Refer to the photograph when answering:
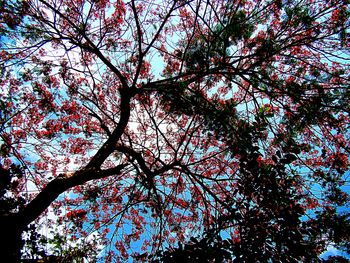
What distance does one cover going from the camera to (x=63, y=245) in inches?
171

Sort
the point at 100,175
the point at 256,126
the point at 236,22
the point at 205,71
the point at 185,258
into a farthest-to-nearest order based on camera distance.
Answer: the point at 205,71 < the point at 236,22 < the point at 100,175 < the point at 256,126 < the point at 185,258

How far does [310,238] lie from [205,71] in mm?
3320

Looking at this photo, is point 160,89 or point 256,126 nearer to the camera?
point 256,126

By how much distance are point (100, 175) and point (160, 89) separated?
212 cm

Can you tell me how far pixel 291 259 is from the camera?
226cm

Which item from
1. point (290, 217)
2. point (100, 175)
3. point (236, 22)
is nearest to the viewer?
point (290, 217)

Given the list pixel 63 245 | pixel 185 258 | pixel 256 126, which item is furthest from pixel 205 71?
A: pixel 63 245

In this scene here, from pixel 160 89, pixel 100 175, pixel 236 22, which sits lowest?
pixel 100 175

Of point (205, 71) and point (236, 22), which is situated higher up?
point (236, 22)

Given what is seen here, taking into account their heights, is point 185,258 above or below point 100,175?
below

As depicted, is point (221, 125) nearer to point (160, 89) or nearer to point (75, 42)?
point (160, 89)

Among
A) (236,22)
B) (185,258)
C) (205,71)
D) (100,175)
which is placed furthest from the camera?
(205,71)

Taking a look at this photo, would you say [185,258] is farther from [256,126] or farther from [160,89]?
[160,89]

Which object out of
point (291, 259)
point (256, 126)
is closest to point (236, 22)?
point (256, 126)
